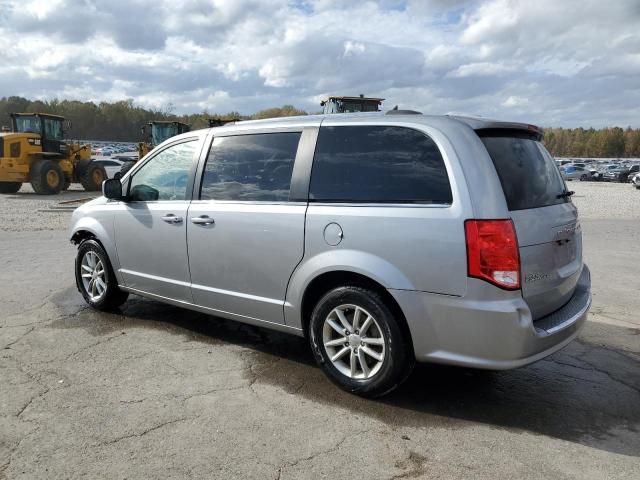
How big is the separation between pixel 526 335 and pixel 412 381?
1082 millimetres

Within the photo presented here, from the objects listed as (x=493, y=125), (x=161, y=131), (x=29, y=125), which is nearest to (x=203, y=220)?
(x=493, y=125)

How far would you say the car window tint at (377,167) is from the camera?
3371mm

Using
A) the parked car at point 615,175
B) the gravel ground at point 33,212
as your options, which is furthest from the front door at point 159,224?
the parked car at point 615,175

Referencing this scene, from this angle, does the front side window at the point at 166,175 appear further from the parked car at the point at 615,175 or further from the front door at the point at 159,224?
the parked car at the point at 615,175

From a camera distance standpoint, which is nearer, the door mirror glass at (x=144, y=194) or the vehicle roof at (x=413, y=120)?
the vehicle roof at (x=413, y=120)

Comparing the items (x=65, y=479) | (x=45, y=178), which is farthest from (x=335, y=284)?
(x=45, y=178)

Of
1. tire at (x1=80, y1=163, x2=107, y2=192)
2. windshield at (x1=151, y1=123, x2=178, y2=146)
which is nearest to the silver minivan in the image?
tire at (x1=80, y1=163, x2=107, y2=192)

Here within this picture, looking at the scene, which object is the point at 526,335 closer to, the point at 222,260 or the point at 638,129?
Result: the point at 222,260

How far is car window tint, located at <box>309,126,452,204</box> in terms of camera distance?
3.37m

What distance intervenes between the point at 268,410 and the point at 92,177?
20.6 metres

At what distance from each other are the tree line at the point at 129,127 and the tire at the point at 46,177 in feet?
212

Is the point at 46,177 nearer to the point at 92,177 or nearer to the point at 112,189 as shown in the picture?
the point at 92,177

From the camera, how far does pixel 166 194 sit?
485cm

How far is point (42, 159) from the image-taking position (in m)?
20.5
